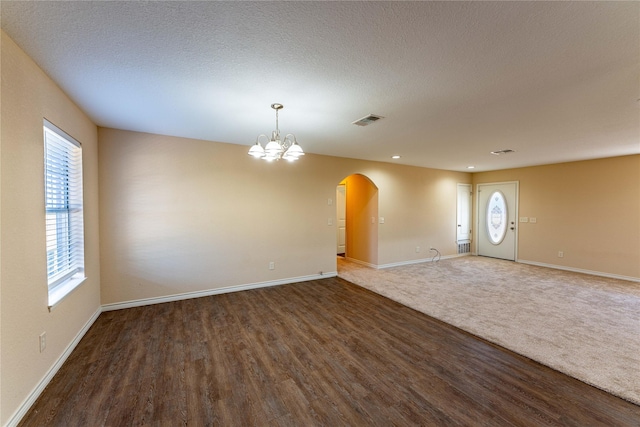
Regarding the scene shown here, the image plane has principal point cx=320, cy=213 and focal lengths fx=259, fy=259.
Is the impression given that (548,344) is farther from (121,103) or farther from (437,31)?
(121,103)

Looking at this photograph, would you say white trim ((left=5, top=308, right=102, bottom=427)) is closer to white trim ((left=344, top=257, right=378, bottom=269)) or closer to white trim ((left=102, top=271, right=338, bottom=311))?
white trim ((left=102, top=271, right=338, bottom=311))

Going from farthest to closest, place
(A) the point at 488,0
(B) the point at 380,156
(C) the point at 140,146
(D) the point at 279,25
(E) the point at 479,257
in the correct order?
(E) the point at 479,257
(B) the point at 380,156
(C) the point at 140,146
(D) the point at 279,25
(A) the point at 488,0

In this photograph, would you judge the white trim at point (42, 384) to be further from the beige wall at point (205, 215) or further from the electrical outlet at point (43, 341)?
the beige wall at point (205, 215)

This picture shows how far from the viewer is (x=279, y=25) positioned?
1.56 m

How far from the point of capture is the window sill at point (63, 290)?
7.37 ft

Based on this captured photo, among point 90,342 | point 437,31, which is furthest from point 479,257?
point 90,342

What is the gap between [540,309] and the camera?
362 centimetres

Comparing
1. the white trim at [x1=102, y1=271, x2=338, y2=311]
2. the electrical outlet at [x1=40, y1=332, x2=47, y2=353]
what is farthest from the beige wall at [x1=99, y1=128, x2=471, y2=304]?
the electrical outlet at [x1=40, y1=332, x2=47, y2=353]

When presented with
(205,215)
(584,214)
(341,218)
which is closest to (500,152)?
(584,214)

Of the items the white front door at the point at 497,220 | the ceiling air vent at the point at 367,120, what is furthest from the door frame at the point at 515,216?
the ceiling air vent at the point at 367,120

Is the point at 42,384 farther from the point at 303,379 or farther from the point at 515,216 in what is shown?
the point at 515,216

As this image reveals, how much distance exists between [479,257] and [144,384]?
26.3ft

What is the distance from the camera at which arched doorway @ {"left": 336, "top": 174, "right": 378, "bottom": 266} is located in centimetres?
620

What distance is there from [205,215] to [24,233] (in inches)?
91.5
